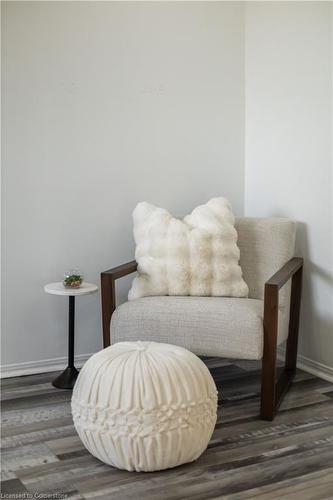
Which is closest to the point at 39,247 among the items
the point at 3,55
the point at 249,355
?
the point at 3,55

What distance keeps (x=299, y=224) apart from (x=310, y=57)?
81 cm

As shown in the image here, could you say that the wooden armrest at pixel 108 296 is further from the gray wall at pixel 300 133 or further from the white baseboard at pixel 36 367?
the gray wall at pixel 300 133

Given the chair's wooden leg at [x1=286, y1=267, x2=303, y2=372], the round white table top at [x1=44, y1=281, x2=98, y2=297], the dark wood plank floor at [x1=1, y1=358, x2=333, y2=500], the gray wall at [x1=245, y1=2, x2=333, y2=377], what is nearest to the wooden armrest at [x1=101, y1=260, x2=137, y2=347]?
the round white table top at [x1=44, y1=281, x2=98, y2=297]

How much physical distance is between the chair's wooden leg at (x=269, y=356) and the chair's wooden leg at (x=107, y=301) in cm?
69

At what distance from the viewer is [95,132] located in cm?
329

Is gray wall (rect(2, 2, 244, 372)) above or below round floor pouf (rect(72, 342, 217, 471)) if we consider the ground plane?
above

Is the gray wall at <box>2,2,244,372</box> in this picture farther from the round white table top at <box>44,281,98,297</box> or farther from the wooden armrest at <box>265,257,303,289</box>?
the wooden armrest at <box>265,257,303,289</box>

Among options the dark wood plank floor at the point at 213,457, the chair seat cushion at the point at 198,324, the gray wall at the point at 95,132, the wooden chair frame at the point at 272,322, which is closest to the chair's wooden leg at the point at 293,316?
the wooden chair frame at the point at 272,322

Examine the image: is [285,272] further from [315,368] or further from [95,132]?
[95,132]

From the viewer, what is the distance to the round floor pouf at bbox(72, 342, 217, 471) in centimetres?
209

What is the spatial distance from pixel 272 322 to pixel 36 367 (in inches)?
50.8

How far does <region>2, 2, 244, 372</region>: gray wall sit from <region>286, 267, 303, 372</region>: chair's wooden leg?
72 cm

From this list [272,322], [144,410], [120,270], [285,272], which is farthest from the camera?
[120,270]

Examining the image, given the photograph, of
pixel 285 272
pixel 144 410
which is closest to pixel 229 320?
pixel 285 272
